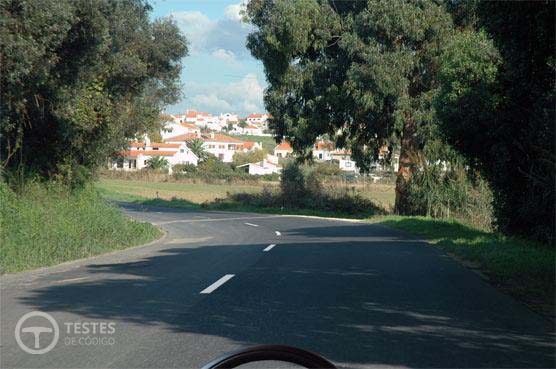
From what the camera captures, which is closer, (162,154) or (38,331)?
(38,331)

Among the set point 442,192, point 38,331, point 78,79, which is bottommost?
point 38,331

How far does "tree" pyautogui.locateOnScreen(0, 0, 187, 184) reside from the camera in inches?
496

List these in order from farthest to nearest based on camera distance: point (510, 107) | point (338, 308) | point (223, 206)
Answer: point (223, 206) < point (510, 107) < point (338, 308)

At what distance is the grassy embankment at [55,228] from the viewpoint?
1534 centimetres

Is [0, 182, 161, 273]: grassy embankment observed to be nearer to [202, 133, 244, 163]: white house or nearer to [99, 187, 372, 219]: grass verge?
[99, 187, 372, 219]: grass verge

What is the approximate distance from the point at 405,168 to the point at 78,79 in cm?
2401

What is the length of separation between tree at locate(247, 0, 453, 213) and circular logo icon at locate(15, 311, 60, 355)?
24.6 meters

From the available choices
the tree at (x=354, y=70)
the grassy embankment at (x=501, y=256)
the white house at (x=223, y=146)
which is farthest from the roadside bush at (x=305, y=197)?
the white house at (x=223, y=146)

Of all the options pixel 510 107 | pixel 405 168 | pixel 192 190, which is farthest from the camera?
pixel 192 190

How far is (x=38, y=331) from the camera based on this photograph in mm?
7992

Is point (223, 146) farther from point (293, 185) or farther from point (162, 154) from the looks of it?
point (293, 185)

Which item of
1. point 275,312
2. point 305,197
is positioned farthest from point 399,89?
point 275,312

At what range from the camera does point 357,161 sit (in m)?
37.7

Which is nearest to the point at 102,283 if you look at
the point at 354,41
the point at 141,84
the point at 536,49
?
the point at 536,49
